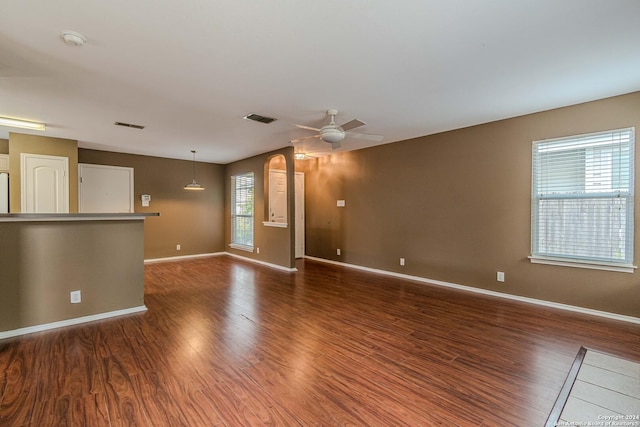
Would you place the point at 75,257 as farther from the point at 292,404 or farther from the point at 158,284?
the point at 292,404

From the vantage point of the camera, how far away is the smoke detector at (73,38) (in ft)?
6.96

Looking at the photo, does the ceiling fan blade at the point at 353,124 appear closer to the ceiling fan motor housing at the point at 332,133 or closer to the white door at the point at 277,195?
the ceiling fan motor housing at the point at 332,133

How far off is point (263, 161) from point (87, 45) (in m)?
4.32

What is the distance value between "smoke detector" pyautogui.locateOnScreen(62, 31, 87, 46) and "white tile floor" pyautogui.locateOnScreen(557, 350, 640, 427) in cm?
415

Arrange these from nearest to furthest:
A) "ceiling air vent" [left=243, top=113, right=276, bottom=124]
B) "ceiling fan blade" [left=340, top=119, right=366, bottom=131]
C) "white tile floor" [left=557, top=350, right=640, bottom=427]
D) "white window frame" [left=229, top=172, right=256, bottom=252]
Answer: "white tile floor" [left=557, top=350, right=640, bottom=427] < "ceiling fan blade" [left=340, top=119, right=366, bottom=131] < "ceiling air vent" [left=243, top=113, right=276, bottom=124] < "white window frame" [left=229, top=172, right=256, bottom=252]

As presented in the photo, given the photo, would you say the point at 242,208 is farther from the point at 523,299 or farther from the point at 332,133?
the point at 523,299

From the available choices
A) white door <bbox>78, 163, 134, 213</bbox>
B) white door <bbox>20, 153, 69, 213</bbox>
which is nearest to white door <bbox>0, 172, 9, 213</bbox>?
white door <bbox>20, 153, 69, 213</bbox>

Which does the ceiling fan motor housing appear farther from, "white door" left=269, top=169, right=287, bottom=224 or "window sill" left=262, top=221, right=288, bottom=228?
"white door" left=269, top=169, right=287, bottom=224

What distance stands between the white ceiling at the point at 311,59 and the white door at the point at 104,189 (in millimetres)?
2250

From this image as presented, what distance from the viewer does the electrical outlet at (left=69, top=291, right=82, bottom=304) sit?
3.30m

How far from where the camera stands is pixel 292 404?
1927 mm

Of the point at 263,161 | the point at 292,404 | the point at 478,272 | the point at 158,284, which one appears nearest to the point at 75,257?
the point at 158,284

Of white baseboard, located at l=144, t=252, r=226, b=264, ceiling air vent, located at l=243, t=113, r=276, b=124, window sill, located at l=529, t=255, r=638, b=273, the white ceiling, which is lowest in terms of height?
white baseboard, located at l=144, t=252, r=226, b=264

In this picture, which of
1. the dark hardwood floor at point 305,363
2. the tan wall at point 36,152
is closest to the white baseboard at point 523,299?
the dark hardwood floor at point 305,363
